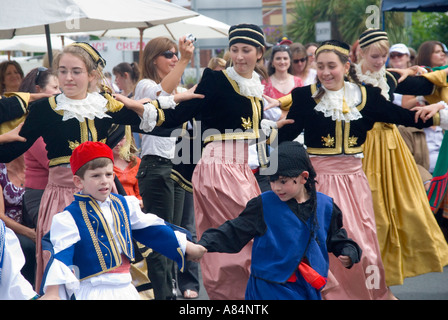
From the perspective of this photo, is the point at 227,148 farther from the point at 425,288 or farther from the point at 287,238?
the point at 425,288

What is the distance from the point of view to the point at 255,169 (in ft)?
19.5

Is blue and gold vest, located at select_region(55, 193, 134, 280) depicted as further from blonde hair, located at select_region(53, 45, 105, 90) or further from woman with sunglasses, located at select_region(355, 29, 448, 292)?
woman with sunglasses, located at select_region(355, 29, 448, 292)

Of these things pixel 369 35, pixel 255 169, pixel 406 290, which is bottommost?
pixel 406 290

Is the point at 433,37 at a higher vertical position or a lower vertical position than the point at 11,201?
higher

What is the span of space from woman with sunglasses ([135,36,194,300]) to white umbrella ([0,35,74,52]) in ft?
22.0

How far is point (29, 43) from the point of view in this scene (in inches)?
551

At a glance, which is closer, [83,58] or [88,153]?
[88,153]

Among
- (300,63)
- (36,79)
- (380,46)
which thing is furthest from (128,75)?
(380,46)

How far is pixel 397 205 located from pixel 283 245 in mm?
2139
